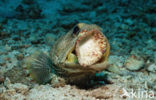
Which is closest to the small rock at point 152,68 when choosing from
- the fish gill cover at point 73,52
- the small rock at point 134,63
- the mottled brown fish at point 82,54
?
the fish gill cover at point 73,52

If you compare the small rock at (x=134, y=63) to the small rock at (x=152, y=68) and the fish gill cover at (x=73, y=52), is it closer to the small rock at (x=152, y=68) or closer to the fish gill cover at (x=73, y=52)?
the fish gill cover at (x=73, y=52)

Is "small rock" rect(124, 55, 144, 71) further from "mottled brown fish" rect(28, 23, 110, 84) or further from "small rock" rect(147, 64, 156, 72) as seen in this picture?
"mottled brown fish" rect(28, 23, 110, 84)

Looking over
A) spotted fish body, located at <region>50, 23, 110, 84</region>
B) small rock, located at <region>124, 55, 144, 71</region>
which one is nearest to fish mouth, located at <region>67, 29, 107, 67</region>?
spotted fish body, located at <region>50, 23, 110, 84</region>

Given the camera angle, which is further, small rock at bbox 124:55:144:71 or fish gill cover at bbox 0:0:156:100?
small rock at bbox 124:55:144:71

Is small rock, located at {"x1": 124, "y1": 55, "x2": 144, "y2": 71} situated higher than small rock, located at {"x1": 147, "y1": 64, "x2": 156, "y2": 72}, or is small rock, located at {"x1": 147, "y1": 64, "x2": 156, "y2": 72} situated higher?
small rock, located at {"x1": 124, "y1": 55, "x2": 144, "y2": 71}

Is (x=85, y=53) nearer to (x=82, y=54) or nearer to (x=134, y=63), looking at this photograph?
(x=82, y=54)

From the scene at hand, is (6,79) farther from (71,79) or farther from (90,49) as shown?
(90,49)
